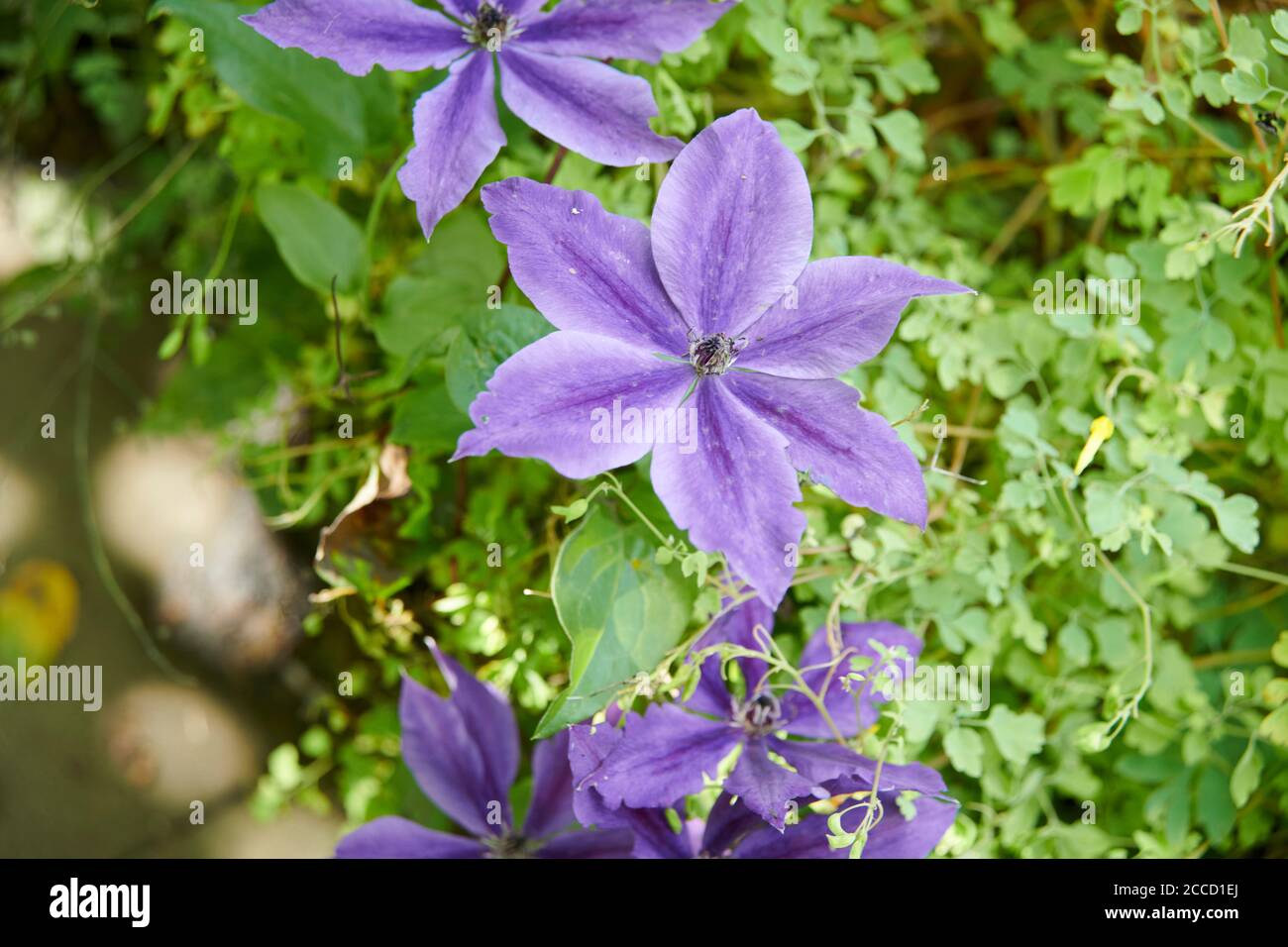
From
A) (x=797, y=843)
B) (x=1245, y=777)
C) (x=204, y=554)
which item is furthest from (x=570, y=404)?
(x=204, y=554)

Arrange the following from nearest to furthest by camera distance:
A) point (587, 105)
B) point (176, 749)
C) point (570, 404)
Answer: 1. point (570, 404)
2. point (587, 105)
3. point (176, 749)

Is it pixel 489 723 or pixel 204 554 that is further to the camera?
pixel 204 554

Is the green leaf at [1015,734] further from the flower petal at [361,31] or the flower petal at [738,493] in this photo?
the flower petal at [361,31]

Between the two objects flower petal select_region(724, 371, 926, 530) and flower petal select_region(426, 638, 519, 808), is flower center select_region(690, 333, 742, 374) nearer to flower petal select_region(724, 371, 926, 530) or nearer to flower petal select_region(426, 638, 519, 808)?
flower petal select_region(724, 371, 926, 530)

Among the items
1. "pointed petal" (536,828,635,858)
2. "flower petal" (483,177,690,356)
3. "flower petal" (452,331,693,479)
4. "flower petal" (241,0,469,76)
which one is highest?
"flower petal" (241,0,469,76)

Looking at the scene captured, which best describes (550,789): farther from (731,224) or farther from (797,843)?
(731,224)

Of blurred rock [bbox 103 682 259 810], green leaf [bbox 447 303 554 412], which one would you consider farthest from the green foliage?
blurred rock [bbox 103 682 259 810]
